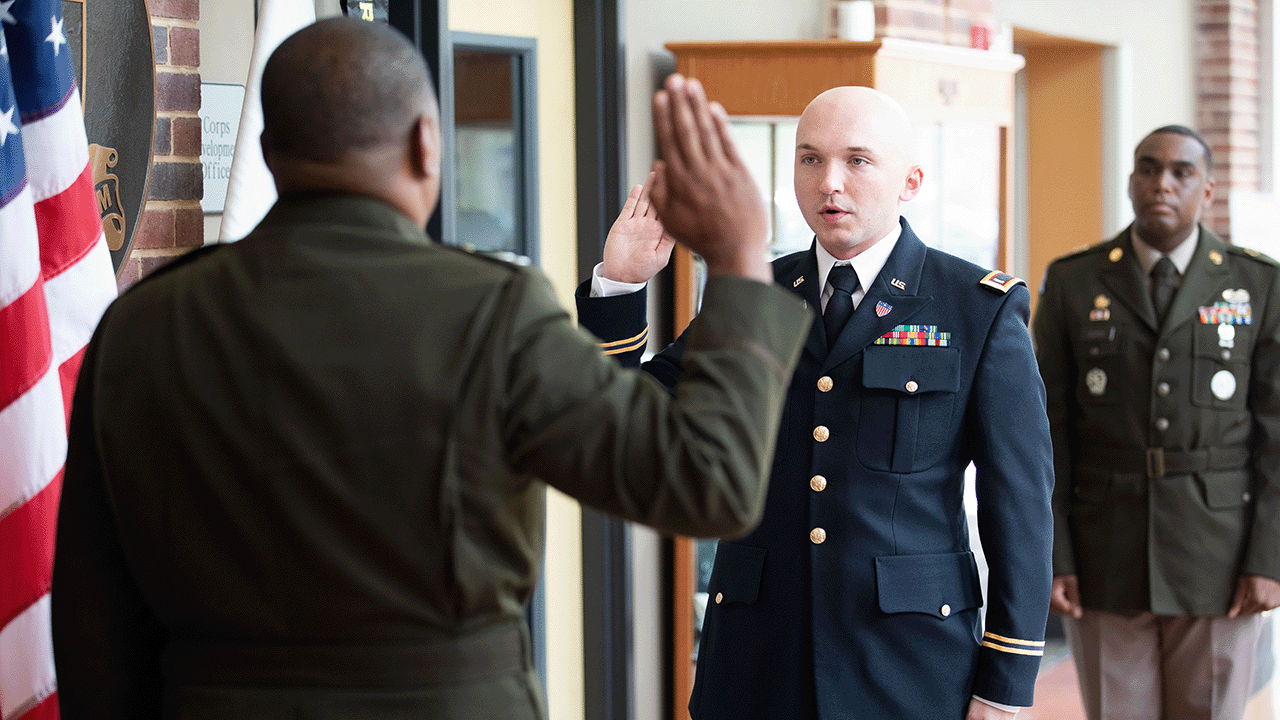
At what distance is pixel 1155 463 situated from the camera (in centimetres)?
314

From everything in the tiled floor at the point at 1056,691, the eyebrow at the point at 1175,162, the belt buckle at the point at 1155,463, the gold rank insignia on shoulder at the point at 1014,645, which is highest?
the eyebrow at the point at 1175,162

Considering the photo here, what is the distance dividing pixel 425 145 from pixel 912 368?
0.98 meters

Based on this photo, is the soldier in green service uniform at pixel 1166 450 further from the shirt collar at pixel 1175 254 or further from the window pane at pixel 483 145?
the window pane at pixel 483 145

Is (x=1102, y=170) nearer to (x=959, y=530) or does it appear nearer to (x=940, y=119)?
(x=940, y=119)

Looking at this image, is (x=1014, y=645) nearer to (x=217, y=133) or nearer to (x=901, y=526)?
(x=901, y=526)

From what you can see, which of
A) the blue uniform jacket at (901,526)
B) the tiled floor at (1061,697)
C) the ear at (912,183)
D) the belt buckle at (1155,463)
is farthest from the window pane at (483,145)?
the blue uniform jacket at (901,526)

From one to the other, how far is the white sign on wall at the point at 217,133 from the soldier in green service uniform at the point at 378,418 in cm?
139

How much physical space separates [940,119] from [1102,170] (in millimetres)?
2193

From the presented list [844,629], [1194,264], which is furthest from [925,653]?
[1194,264]

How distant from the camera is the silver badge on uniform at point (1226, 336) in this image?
10.2ft

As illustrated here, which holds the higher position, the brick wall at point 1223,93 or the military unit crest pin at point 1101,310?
the brick wall at point 1223,93

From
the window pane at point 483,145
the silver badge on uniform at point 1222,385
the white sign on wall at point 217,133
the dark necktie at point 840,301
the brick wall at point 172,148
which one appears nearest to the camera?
the dark necktie at point 840,301

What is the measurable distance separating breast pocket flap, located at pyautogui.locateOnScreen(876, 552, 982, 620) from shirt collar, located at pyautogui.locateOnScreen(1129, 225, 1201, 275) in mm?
1748

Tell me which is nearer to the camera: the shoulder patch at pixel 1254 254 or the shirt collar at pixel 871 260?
the shirt collar at pixel 871 260
